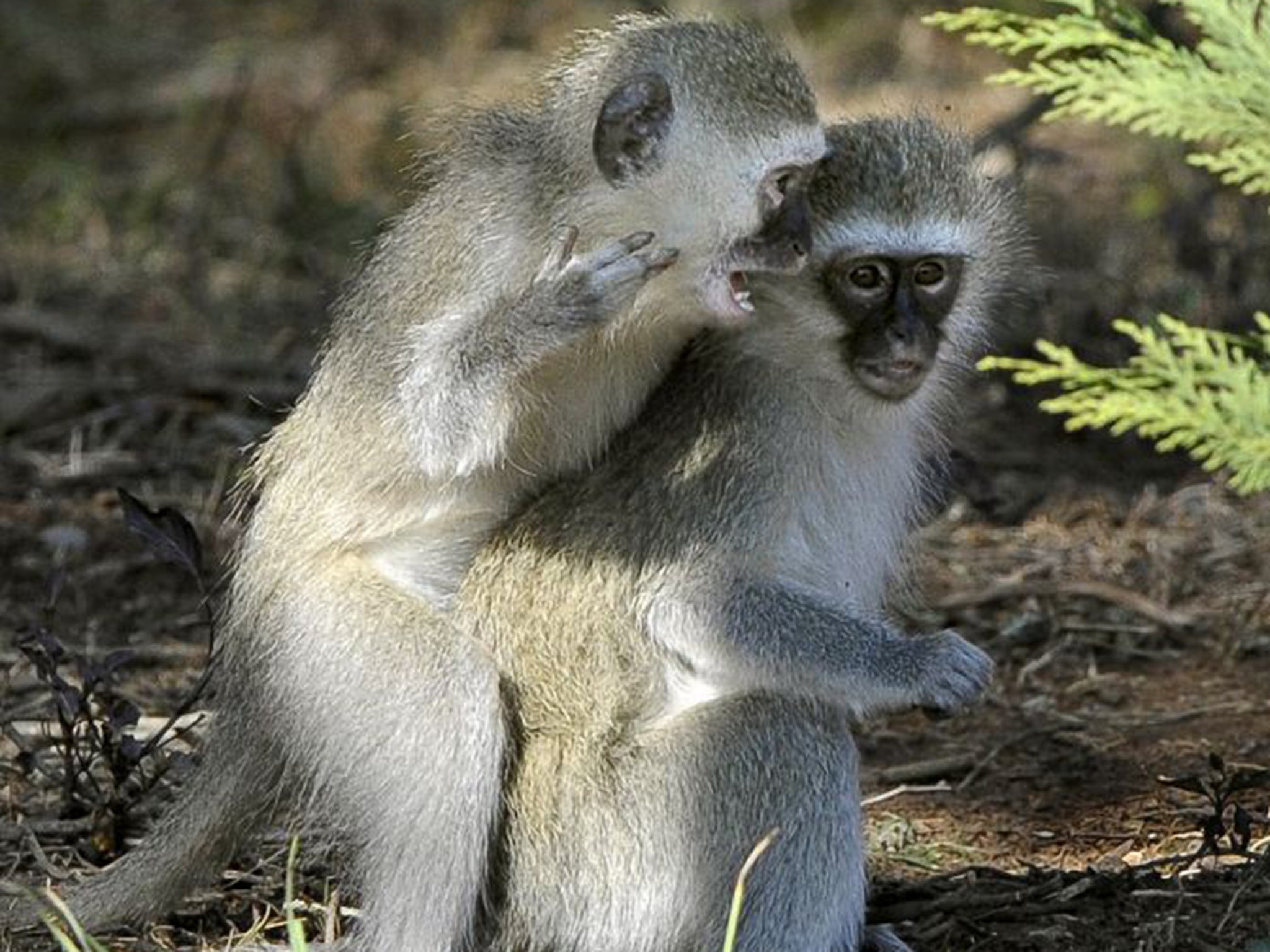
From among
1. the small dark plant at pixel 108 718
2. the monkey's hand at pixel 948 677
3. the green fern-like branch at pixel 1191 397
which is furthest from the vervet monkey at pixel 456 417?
the green fern-like branch at pixel 1191 397

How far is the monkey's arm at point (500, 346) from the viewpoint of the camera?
4.43m

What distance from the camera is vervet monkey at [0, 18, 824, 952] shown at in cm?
460

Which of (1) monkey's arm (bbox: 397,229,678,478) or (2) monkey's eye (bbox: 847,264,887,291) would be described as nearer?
(1) monkey's arm (bbox: 397,229,678,478)

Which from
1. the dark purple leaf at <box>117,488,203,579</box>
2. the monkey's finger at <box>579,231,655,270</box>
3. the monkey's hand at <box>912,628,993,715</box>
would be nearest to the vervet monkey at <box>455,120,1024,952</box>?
the monkey's hand at <box>912,628,993,715</box>

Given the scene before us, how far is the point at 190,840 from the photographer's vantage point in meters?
5.02

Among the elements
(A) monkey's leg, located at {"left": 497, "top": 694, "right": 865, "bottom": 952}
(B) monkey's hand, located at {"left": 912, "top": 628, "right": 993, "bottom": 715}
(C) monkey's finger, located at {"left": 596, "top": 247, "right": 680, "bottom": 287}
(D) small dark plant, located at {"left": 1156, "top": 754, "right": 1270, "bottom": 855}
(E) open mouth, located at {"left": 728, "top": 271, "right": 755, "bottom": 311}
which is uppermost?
(C) monkey's finger, located at {"left": 596, "top": 247, "right": 680, "bottom": 287}

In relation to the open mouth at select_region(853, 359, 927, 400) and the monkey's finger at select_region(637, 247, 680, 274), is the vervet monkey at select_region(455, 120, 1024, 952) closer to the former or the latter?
the open mouth at select_region(853, 359, 927, 400)

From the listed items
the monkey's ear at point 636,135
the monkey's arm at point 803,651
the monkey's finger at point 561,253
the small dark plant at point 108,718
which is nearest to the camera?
the monkey's finger at point 561,253

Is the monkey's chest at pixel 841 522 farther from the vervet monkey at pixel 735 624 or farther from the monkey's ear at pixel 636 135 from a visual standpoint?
the monkey's ear at pixel 636 135

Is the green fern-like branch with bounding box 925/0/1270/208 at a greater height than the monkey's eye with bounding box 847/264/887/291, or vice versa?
the green fern-like branch with bounding box 925/0/1270/208

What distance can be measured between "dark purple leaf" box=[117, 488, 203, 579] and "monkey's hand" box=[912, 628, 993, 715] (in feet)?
5.71

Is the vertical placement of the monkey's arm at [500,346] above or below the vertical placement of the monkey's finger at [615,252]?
below

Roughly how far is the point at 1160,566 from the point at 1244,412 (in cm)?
227

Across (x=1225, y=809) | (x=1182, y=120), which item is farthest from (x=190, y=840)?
(x=1182, y=120)
